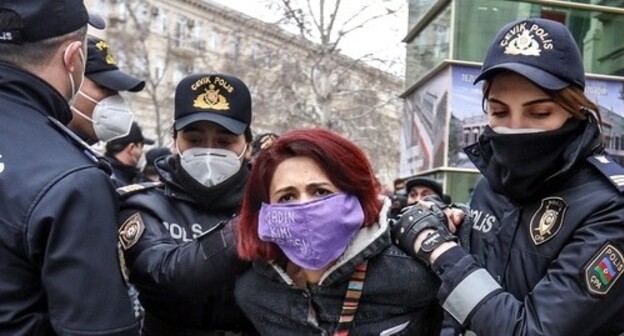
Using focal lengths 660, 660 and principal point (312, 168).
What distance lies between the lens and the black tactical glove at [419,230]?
1993 millimetres

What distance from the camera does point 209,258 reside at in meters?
2.20

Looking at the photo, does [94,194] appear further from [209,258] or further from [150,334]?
[150,334]

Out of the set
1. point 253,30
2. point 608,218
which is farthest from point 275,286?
point 253,30

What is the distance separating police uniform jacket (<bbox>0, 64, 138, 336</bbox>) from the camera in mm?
1681

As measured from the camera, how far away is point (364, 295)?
2.09 meters

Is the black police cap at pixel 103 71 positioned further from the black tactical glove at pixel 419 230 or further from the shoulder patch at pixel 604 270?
the shoulder patch at pixel 604 270

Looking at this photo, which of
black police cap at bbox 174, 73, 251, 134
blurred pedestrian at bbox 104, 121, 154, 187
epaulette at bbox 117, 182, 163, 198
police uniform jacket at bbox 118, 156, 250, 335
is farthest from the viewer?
blurred pedestrian at bbox 104, 121, 154, 187

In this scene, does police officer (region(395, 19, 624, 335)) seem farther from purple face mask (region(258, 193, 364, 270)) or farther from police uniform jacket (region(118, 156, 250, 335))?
police uniform jacket (region(118, 156, 250, 335))

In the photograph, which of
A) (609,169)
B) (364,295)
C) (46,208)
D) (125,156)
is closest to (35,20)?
(46,208)

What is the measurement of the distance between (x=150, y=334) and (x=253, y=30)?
17.3 metres

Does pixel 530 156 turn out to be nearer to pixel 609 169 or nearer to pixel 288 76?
pixel 609 169

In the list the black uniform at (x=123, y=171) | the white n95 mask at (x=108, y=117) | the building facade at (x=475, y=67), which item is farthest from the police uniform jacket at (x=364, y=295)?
the building facade at (x=475, y=67)

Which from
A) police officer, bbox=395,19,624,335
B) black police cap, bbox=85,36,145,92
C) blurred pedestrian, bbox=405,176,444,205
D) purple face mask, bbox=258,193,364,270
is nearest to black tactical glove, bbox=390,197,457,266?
police officer, bbox=395,19,624,335

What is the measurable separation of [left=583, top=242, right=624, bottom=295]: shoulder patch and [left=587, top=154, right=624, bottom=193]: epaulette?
0.58 feet
